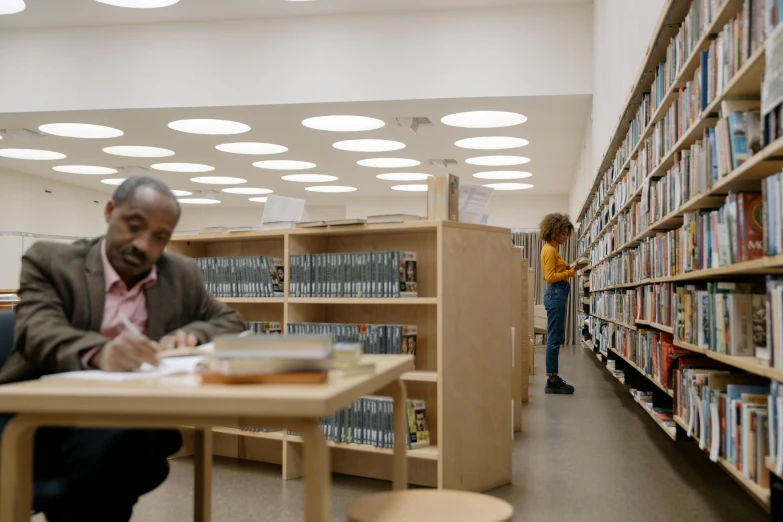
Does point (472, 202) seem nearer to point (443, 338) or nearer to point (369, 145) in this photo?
point (443, 338)

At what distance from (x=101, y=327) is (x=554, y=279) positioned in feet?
15.9

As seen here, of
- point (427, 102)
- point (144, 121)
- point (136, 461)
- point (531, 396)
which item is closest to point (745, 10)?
point (136, 461)

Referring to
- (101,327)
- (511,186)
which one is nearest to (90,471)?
(101,327)

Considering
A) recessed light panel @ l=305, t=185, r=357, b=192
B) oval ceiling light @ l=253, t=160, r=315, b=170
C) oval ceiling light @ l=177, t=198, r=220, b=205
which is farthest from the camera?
oval ceiling light @ l=177, t=198, r=220, b=205

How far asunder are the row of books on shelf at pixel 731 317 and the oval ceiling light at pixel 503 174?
9455 millimetres

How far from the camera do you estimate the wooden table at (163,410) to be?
1.09m

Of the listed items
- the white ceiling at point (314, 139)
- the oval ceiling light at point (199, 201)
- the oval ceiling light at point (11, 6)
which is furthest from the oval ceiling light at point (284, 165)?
the oval ceiling light at point (11, 6)

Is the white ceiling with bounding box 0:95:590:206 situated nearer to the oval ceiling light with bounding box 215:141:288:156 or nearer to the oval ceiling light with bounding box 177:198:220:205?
the oval ceiling light with bounding box 215:141:288:156

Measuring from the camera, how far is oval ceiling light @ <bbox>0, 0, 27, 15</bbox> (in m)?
7.57

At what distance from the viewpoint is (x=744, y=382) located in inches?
104

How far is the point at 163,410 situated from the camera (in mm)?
1105

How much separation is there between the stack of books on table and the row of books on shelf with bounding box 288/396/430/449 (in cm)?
199

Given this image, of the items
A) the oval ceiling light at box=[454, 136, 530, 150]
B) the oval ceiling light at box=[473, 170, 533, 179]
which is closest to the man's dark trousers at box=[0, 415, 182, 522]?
the oval ceiling light at box=[454, 136, 530, 150]

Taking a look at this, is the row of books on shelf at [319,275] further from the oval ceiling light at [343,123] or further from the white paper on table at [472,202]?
the oval ceiling light at [343,123]
